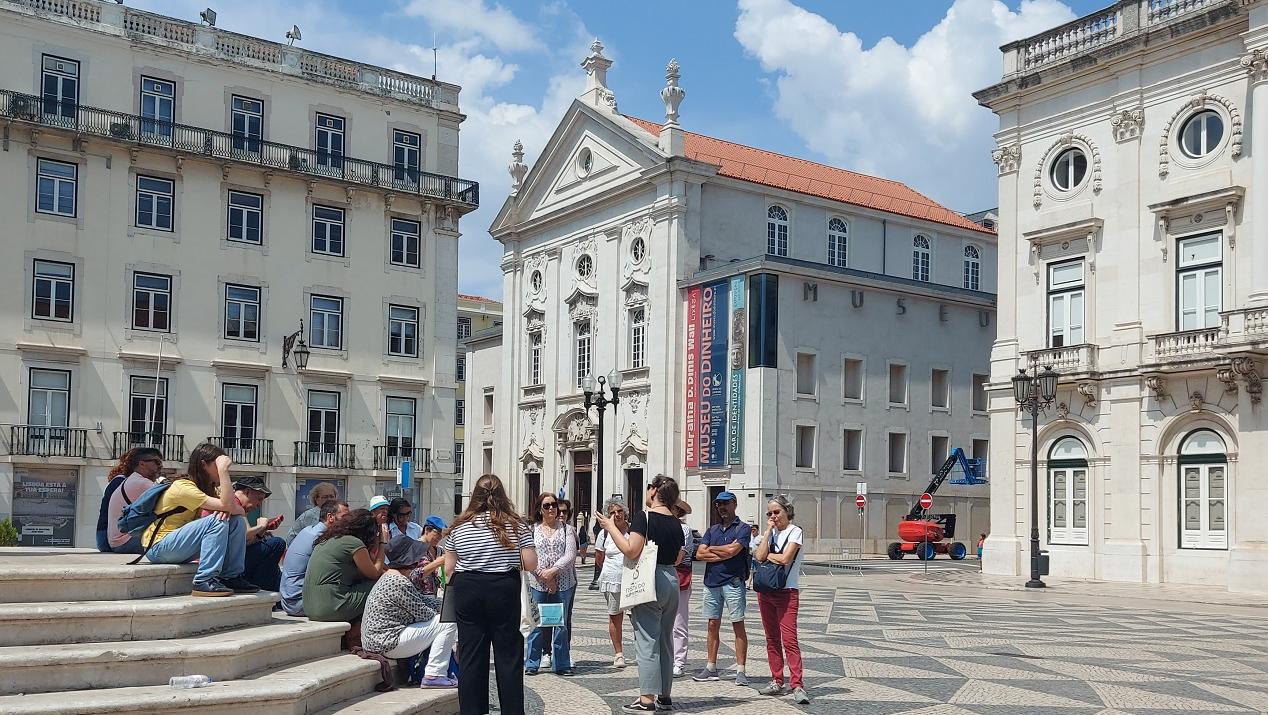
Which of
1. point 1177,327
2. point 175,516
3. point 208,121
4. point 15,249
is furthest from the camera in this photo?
point 208,121

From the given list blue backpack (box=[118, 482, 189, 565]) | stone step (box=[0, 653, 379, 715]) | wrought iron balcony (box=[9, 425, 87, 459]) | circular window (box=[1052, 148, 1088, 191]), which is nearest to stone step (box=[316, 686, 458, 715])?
stone step (box=[0, 653, 379, 715])

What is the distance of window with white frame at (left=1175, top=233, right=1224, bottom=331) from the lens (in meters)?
31.2

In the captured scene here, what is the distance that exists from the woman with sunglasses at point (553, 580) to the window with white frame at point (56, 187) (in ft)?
93.6

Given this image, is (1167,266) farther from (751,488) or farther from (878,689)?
(878,689)

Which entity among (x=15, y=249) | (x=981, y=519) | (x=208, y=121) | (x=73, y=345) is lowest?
(x=981, y=519)

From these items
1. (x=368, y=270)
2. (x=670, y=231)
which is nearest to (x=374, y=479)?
(x=368, y=270)

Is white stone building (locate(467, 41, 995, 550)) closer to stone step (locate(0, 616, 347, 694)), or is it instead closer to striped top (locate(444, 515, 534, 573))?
striped top (locate(444, 515, 534, 573))

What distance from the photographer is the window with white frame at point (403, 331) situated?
42.4 meters

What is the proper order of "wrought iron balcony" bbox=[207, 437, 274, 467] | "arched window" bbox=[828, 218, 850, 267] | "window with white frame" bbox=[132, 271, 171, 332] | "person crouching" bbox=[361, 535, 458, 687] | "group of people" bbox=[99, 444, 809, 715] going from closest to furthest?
"group of people" bbox=[99, 444, 809, 715], "person crouching" bbox=[361, 535, 458, 687], "window with white frame" bbox=[132, 271, 171, 332], "wrought iron balcony" bbox=[207, 437, 274, 467], "arched window" bbox=[828, 218, 850, 267]

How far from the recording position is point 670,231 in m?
52.4

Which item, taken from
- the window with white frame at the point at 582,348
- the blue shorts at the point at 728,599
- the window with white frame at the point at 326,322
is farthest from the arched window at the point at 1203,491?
the window with white frame at the point at 582,348

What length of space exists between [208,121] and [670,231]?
1867 cm

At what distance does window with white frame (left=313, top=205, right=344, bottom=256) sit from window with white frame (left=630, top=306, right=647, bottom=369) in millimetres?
15402

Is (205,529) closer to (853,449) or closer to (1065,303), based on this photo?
(1065,303)
